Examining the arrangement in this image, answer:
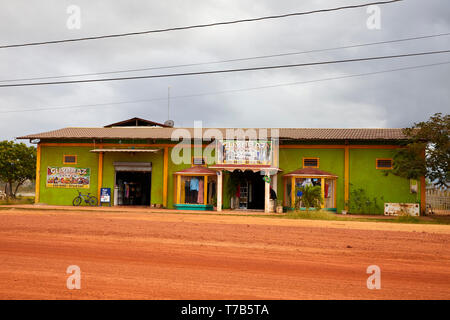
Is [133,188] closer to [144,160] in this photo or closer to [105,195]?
[105,195]

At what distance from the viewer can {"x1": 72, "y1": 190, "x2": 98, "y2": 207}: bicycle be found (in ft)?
90.3

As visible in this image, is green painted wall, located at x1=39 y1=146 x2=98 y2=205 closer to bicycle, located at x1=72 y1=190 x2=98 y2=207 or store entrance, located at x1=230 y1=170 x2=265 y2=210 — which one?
bicycle, located at x1=72 y1=190 x2=98 y2=207

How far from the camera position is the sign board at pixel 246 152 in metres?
24.4

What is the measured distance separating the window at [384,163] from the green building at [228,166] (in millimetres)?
57

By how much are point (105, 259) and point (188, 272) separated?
215 cm

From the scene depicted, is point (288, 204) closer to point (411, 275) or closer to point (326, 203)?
point (326, 203)

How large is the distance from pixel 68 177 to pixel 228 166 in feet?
38.1

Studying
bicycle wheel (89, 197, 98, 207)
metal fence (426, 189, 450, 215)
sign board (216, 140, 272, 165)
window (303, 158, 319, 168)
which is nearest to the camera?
sign board (216, 140, 272, 165)

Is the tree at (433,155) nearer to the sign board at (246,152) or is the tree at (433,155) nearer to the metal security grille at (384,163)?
the metal security grille at (384,163)

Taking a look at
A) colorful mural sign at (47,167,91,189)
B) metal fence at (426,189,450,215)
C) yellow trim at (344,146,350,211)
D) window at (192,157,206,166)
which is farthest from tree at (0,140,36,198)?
metal fence at (426,189,450,215)

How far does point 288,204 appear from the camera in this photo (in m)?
25.6

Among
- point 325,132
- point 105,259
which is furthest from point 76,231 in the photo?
point 325,132

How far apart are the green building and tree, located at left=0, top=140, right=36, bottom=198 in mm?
5534
